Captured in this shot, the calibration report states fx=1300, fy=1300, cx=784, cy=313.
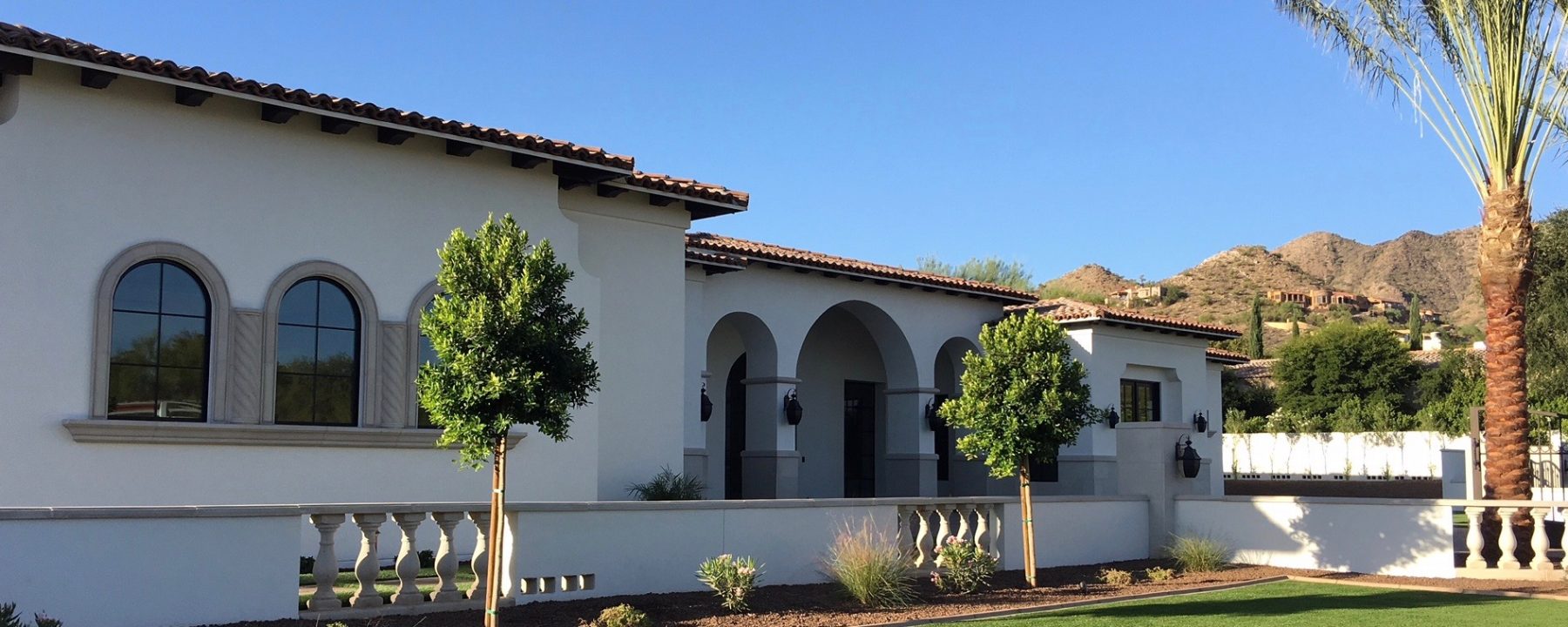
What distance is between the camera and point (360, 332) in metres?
14.4

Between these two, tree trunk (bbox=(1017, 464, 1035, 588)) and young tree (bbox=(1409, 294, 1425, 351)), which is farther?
young tree (bbox=(1409, 294, 1425, 351))

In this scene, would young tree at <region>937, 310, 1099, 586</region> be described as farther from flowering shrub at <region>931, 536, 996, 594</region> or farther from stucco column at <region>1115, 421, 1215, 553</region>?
stucco column at <region>1115, 421, 1215, 553</region>

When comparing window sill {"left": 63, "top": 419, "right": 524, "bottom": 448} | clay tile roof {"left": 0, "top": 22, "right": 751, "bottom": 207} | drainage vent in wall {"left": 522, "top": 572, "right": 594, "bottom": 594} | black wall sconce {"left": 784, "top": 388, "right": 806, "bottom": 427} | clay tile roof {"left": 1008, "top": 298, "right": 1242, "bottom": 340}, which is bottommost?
drainage vent in wall {"left": 522, "top": 572, "right": 594, "bottom": 594}

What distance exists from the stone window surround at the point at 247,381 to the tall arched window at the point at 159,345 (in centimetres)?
11

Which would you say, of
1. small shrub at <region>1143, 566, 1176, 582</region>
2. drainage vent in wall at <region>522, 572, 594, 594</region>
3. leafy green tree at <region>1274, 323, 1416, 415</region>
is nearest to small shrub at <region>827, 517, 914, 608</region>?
drainage vent in wall at <region>522, 572, 594, 594</region>

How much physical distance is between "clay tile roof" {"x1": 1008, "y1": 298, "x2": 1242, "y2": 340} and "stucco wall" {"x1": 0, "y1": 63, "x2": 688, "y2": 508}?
11.3 m

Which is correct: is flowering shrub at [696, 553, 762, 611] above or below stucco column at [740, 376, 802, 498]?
below

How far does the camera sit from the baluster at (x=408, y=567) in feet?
36.3

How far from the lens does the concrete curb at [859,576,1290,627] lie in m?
12.0

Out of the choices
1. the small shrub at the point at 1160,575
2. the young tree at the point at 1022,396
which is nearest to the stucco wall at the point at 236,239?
the young tree at the point at 1022,396

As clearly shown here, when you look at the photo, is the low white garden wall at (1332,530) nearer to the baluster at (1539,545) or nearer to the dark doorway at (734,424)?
the baluster at (1539,545)

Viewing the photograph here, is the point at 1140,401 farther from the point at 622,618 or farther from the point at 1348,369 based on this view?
the point at 1348,369

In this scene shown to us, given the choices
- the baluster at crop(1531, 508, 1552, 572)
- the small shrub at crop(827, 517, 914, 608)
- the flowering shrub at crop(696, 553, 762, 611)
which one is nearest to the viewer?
the flowering shrub at crop(696, 553, 762, 611)

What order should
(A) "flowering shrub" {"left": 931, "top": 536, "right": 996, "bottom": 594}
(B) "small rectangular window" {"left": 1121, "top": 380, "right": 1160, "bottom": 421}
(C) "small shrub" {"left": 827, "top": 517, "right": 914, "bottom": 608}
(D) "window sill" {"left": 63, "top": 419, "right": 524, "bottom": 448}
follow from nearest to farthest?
1. (D) "window sill" {"left": 63, "top": 419, "right": 524, "bottom": 448}
2. (C) "small shrub" {"left": 827, "top": 517, "right": 914, "bottom": 608}
3. (A) "flowering shrub" {"left": 931, "top": 536, "right": 996, "bottom": 594}
4. (B) "small rectangular window" {"left": 1121, "top": 380, "right": 1160, "bottom": 421}
